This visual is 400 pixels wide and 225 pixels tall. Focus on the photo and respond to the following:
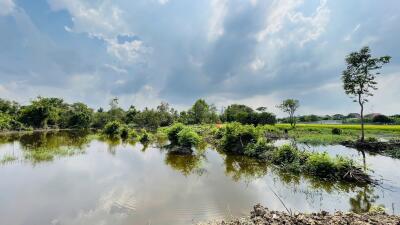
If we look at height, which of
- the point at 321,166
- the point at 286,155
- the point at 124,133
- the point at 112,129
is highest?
the point at 112,129

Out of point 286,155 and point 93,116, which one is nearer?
point 286,155

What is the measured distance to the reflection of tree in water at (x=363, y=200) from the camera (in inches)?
322

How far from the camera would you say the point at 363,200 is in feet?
29.5

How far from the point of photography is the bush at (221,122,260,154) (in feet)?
66.2

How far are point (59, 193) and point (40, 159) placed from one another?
8972mm

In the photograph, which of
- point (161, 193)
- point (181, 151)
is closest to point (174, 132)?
point (181, 151)

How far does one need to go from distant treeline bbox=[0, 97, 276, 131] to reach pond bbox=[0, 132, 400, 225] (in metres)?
42.0

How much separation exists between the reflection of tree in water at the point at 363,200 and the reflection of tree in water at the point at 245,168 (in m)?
4.62

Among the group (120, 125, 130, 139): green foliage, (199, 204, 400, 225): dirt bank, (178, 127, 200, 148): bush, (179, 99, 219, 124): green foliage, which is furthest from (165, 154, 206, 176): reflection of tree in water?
(179, 99, 219, 124): green foliage

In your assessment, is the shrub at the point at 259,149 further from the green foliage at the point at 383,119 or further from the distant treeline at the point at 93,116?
the green foliage at the point at 383,119

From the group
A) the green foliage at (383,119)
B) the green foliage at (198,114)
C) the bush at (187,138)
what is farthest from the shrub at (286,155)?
the green foliage at (383,119)

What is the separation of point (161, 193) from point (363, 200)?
7886 millimetres

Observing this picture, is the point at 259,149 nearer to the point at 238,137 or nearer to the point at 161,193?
the point at 238,137

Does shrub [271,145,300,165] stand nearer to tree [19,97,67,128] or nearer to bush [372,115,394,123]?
tree [19,97,67,128]
